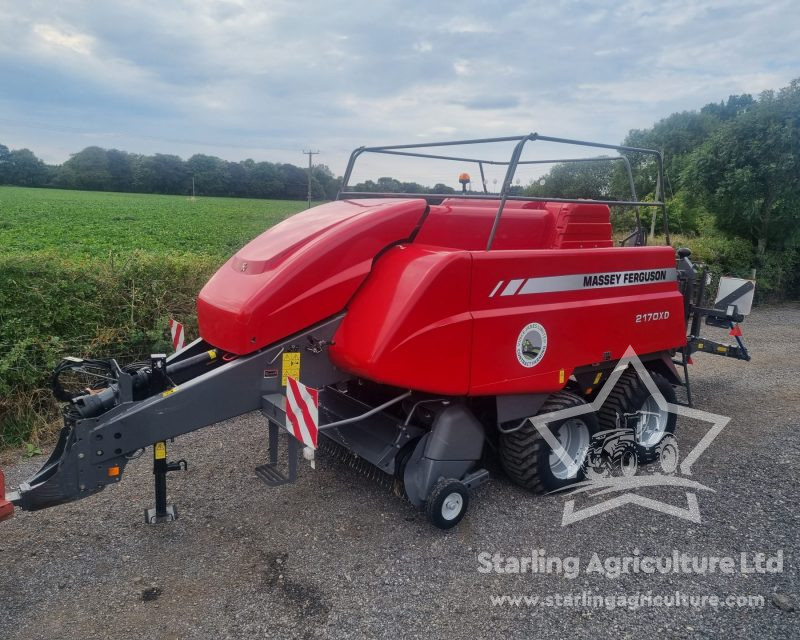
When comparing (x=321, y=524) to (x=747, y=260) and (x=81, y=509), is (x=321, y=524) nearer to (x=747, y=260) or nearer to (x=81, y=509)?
(x=81, y=509)

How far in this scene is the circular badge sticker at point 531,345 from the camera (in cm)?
371

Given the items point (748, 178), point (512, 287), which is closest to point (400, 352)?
point (512, 287)

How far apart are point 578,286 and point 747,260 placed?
10947 millimetres

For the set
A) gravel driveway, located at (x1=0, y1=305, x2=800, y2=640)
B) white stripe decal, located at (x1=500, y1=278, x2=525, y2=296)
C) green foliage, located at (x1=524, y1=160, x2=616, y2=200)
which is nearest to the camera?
gravel driveway, located at (x1=0, y1=305, x2=800, y2=640)

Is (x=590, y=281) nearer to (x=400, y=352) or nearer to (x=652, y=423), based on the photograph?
(x=400, y=352)

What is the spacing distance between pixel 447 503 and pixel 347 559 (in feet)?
2.26

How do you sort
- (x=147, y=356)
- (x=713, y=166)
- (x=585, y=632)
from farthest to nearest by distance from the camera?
(x=713, y=166), (x=147, y=356), (x=585, y=632)

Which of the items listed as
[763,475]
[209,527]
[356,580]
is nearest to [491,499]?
[356,580]

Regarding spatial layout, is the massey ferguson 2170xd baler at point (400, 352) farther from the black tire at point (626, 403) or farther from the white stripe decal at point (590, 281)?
the black tire at point (626, 403)

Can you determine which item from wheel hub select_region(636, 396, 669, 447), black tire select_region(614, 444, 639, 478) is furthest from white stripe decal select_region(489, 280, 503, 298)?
wheel hub select_region(636, 396, 669, 447)

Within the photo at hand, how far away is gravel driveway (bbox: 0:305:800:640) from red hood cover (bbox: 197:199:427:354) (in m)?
1.22

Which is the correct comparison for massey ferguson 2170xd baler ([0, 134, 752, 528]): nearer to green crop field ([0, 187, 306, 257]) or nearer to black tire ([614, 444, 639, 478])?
black tire ([614, 444, 639, 478])

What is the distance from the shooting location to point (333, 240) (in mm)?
3447

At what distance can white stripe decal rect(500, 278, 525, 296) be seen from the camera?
12.0 ft
